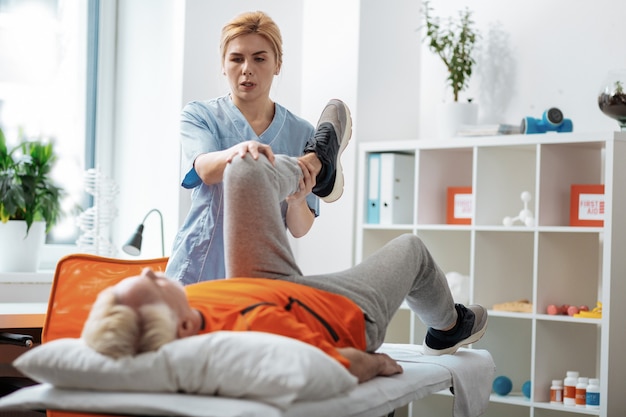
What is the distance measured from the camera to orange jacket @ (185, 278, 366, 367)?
5.35 ft

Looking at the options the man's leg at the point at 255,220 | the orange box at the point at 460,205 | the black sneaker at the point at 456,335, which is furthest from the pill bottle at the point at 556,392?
the man's leg at the point at 255,220

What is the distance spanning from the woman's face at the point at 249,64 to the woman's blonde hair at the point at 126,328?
95 centimetres

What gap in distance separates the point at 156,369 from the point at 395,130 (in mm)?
2798

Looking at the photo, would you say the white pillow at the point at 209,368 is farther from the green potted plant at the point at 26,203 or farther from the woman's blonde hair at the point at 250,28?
the green potted plant at the point at 26,203

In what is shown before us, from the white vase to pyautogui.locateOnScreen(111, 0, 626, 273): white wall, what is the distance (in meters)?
0.16

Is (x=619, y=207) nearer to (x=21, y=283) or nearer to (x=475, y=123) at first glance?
(x=475, y=123)

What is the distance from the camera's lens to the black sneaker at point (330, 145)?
7.11 ft

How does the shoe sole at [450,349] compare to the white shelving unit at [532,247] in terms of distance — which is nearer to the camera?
the shoe sole at [450,349]

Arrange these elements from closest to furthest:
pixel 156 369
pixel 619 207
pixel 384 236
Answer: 1. pixel 156 369
2. pixel 619 207
3. pixel 384 236

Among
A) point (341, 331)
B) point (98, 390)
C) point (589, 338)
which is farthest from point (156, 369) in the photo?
point (589, 338)

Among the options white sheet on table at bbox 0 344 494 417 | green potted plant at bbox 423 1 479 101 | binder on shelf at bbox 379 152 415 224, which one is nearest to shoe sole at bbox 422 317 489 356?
white sheet on table at bbox 0 344 494 417

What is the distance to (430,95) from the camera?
4.16 metres

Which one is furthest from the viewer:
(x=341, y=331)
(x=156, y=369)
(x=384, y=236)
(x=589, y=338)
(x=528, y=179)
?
(x=384, y=236)

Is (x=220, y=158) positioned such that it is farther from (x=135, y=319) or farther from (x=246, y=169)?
(x=135, y=319)
